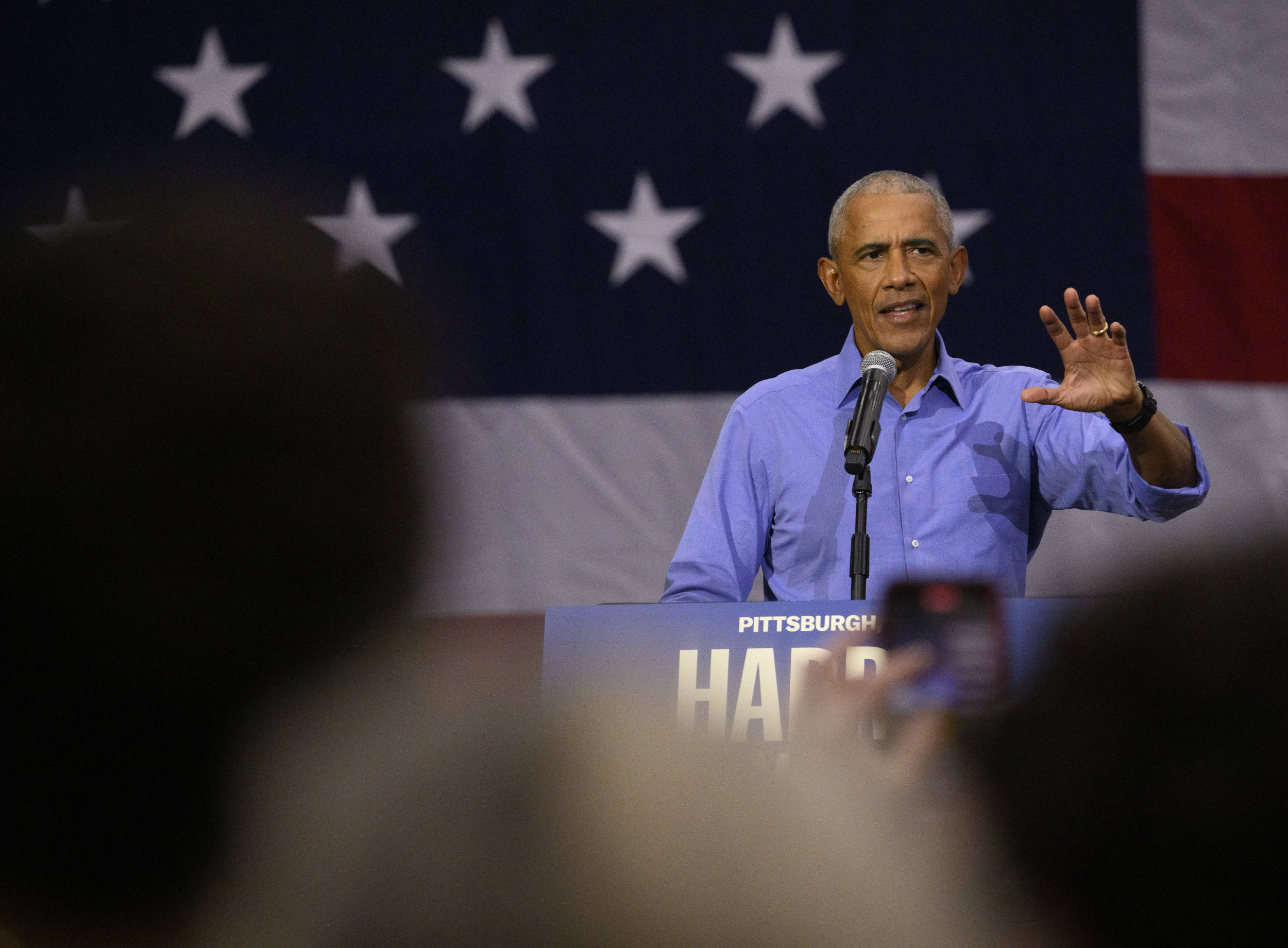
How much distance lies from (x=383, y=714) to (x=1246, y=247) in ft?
12.0

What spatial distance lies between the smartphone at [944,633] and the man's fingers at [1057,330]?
102 cm

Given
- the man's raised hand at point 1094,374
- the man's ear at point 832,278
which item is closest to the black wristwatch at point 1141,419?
the man's raised hand at point 1094,374

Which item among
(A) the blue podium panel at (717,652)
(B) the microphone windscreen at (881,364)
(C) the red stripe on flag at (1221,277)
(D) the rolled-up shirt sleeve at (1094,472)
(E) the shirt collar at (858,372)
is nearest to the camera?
(A) the blue podium panel at (717,652)

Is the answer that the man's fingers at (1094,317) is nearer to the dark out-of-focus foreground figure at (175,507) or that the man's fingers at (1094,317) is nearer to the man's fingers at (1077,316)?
the man's fingers at (1077,316)

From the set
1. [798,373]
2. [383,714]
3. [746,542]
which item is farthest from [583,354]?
[383,714]

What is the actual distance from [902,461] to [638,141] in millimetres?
1780

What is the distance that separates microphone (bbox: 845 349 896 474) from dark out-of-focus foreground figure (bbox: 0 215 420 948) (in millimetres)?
1310

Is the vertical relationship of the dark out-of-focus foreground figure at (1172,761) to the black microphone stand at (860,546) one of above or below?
below

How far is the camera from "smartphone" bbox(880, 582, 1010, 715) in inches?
37.3

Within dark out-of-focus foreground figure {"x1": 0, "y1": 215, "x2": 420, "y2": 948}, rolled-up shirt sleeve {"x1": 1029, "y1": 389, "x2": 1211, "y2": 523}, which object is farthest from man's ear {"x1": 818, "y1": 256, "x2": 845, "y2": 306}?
dark out-of-focus foreground figure {"x1": 0, "y1": 215, "x2": 420, "y2": 948}

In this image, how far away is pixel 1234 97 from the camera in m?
3.72

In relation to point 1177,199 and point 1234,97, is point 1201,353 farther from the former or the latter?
point 1234,97

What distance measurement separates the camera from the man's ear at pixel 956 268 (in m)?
2.64

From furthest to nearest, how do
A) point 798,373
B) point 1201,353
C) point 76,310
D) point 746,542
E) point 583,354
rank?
point 583,354
point 1201,353
point 798,373
point 746,542
point 76,310
